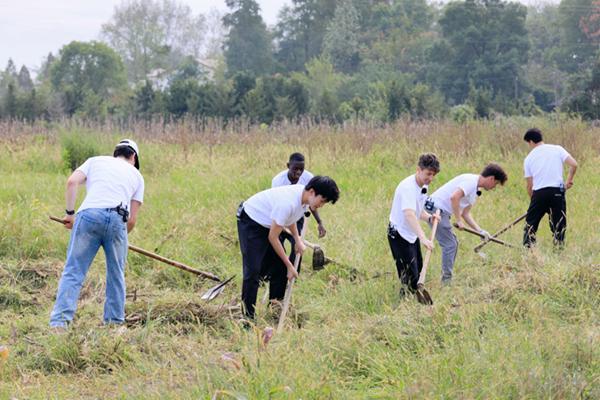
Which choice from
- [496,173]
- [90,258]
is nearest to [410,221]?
[496,173]

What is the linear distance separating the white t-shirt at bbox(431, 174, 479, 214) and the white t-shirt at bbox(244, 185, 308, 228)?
6.35 ft

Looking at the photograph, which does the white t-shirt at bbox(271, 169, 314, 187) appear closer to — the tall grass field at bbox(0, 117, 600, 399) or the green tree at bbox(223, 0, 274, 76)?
the tall grass field at bbox(0, 117, 600, 399)

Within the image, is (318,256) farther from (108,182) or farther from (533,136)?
(533,136)

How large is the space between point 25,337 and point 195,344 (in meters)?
1.21

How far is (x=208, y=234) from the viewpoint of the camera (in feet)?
31.0

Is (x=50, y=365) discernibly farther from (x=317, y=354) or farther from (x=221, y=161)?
(x=221, y=161)

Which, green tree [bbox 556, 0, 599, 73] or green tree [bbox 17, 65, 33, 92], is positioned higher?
green tree [bbox 556, 0, 599, 73]

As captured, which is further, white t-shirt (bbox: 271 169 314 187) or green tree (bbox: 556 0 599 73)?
green tree (bbox: 556 0 599 73)

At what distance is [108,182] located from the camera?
19.9ft

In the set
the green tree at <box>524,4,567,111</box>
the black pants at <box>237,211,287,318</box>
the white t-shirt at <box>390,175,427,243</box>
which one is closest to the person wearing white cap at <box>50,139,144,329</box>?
the black pants at <box>237,211,287,318</box>

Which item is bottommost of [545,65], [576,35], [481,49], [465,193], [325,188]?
[465,193]

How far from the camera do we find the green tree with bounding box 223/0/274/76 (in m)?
49.3

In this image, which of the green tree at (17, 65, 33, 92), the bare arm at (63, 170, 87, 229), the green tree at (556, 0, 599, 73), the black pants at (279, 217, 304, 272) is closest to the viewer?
the bare arm at (63, 170, 87, 229)

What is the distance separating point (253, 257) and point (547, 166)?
13.3ft
